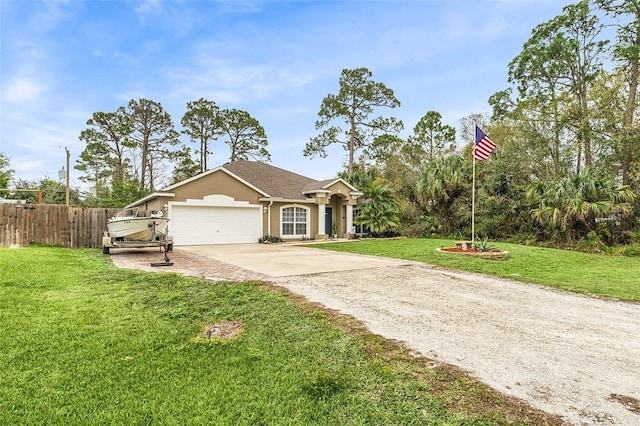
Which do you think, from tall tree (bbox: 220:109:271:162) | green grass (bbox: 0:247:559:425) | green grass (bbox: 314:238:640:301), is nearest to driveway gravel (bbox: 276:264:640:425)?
green grass (bbox: 0:247:559:425)

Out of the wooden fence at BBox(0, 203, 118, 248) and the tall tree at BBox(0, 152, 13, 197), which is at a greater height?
the tall tree at BBox(0, 152, 13, 197)

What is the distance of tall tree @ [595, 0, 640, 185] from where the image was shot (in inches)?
664

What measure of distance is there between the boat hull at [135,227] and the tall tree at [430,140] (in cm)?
2360

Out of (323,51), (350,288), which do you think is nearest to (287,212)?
(323,51)

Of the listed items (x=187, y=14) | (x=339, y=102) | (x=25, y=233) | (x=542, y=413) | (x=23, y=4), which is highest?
(x=339, y=102)

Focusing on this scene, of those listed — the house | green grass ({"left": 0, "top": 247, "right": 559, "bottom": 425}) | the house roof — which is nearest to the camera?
green grass ({"left": 0, "top": 247, "right": 559, "bottom": 425})

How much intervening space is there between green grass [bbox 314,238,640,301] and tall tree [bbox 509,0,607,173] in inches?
385

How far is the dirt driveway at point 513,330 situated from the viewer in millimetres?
2826

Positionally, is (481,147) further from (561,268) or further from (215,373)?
(215,373)

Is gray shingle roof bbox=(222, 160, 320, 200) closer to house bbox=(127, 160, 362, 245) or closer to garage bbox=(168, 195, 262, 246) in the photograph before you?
house bbox=(127, 160, 362, 245)

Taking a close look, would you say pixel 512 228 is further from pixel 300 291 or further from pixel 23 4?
pixel 23 4

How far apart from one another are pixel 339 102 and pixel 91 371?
2831cm

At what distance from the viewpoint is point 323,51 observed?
16.9 m

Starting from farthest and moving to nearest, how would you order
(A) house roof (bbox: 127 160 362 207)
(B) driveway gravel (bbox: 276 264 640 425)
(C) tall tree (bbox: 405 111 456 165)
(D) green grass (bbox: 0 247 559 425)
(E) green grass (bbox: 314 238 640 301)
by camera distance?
(C) tall tree (bbox: 405 111 456 165)
(A) house roof (bbox: 127 160 362 207)
(E) green grass (bbox: 314 238 640 301)
(B) driveway gravel (bbox: 276 264 640 425)
(D) green grass (bbox: 0 247 559 425)
